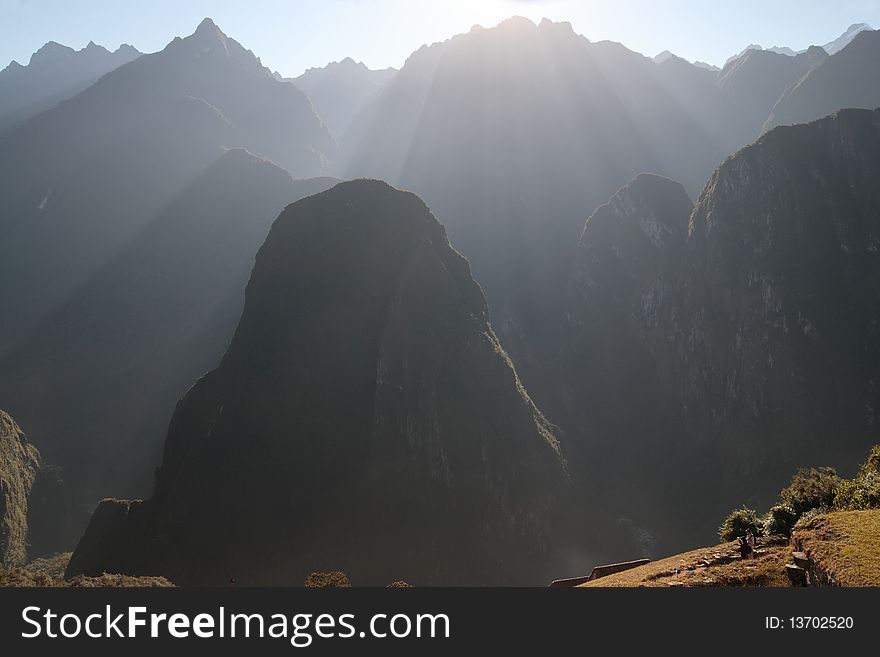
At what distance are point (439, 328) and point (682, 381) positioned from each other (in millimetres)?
40188

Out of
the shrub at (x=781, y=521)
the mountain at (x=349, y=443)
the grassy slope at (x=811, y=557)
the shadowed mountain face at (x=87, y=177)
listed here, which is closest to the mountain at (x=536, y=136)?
the shadowed mountain face at (x=87, y=177)

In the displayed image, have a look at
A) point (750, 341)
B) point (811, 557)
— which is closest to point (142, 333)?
point (750, 341)

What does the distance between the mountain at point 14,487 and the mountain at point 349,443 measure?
21.6 m

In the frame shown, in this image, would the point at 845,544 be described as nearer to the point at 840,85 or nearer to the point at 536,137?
the point at 536,137

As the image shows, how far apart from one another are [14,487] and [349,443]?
170ft

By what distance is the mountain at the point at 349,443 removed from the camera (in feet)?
170

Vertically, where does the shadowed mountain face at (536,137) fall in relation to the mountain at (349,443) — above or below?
above

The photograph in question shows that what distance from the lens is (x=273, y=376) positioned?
195ft

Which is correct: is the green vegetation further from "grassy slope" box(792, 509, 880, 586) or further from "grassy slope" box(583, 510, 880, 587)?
"grassy slope" box(792, 509, 880, 586)

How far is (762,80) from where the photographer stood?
185375 mm

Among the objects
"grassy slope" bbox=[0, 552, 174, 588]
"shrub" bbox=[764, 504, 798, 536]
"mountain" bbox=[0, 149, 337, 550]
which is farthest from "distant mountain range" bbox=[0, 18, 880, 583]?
"shrub" bbox=[764, 504, 798, 536]

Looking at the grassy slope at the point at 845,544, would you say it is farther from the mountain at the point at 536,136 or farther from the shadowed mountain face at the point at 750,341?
the mountain at the point at 536,136

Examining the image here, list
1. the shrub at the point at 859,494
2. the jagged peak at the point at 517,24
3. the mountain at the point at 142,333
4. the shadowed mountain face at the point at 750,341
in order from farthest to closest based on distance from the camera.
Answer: the jagged peak at the point at 517,24, the mountain at the point at 142,333, the shadowed mountain face at the point at 750,341, the shrub at the point at 859,494

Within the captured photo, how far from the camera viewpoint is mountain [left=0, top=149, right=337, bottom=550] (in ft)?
302
